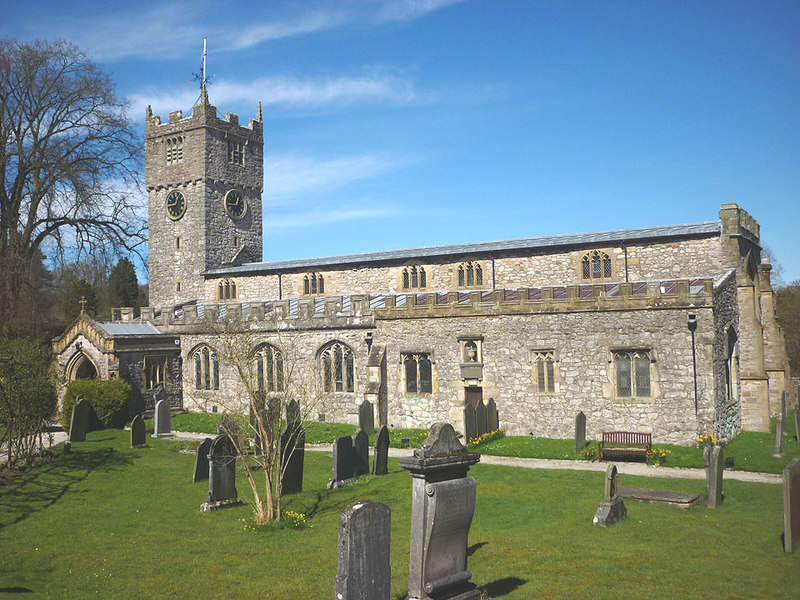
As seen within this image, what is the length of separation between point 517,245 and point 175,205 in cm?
2153

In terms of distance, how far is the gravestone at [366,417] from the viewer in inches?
940

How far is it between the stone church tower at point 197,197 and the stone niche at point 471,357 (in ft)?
61.6

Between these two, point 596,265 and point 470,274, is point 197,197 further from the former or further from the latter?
point 596,265

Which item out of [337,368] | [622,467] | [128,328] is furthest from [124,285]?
[622,467]

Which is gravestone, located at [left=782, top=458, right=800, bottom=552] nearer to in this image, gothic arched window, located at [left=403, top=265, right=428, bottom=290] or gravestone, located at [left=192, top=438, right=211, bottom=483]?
gravestone, located at [left=192, top=438, right=211, bottom=483]

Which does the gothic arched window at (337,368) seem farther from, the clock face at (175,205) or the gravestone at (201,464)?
the clock face at (175,205)

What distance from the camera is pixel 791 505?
33.3ft

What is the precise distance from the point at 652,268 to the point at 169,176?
27.7 m

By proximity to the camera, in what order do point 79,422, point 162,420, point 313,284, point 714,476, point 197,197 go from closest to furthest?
point 714,476 → point 79,422 → point 162,420 → point 313,284 → point 197,197

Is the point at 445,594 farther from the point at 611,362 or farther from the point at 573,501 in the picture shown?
the point at 611,362

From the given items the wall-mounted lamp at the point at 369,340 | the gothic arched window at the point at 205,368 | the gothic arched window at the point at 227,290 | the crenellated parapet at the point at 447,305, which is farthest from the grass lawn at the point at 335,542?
the gothic arched window at the point at 227,290

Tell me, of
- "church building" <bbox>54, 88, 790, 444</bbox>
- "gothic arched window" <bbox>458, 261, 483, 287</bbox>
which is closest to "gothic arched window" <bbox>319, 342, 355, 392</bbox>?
"church building" <bbox>54, 88, 790, 444</bbox>

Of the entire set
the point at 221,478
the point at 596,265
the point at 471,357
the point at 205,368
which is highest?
the point at 596,265

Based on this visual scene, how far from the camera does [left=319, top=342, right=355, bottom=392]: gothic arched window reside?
88.7 ft
